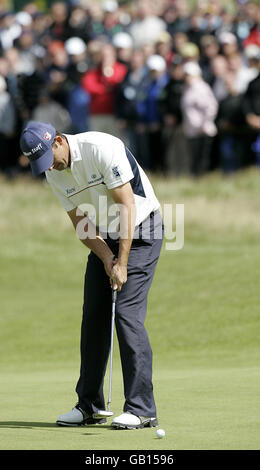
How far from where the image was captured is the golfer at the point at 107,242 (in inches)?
239

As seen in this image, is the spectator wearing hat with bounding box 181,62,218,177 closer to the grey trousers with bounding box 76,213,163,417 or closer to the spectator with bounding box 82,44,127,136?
the spectator with bounding box 82,44,127,136

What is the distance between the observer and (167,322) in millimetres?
11992

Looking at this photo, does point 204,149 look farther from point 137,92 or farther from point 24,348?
point 24,348

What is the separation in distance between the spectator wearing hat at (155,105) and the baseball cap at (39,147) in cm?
1091

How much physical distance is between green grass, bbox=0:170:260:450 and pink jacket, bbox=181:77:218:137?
111 centimetres

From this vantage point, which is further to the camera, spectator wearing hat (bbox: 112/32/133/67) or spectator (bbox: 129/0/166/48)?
spectator (bbox: 129/0/166/48)

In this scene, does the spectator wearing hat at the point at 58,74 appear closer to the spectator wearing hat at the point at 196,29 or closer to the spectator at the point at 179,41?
the spectator at the point at 179,41

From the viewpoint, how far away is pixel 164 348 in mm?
10883

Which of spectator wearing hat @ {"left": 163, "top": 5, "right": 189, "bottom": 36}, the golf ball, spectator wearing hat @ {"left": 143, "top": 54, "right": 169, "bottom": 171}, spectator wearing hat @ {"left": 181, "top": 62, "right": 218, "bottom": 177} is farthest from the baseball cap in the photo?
spectator wearing hat @ {"left": 163, "top": 5, "right": 189, "bottom": 36}

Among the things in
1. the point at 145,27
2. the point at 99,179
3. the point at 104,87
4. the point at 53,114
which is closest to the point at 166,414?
the point at 99,179

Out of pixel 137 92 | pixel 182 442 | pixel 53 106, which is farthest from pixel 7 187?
pixel 182 442

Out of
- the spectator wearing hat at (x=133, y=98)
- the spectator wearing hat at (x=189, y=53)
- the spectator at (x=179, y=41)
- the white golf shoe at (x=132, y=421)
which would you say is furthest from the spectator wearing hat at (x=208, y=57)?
the white golf shoe at (x=132, y=421)

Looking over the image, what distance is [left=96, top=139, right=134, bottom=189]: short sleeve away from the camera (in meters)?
6.04
